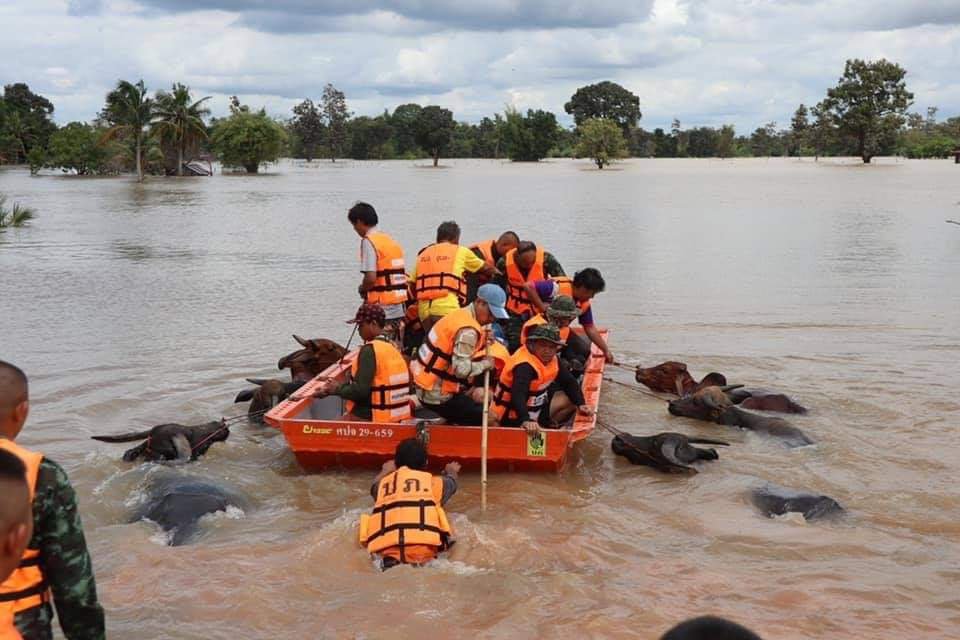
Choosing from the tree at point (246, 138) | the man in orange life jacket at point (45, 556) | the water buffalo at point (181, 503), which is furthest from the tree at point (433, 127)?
the man in orange life jacket at point (45, 556)

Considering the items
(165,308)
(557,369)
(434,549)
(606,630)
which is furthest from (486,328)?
(165,308)

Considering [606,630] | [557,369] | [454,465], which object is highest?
[557,369]

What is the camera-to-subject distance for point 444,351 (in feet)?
24.3

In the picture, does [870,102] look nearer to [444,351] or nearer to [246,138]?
[246,138]

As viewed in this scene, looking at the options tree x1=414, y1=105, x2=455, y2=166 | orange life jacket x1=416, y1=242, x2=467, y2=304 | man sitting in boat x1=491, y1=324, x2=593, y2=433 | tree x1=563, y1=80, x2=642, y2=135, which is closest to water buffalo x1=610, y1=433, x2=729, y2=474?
man sitting in boat x1=491, y1=324, x2=593, y2=433

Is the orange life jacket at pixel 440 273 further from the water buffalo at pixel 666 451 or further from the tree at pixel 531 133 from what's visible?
the tree at pixel 531 133

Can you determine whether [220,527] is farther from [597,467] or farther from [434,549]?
[597,467]

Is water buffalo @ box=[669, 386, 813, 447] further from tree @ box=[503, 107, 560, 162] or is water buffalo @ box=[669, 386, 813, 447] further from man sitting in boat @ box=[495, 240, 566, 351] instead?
tree @ box=[503, 107, 560, 162]

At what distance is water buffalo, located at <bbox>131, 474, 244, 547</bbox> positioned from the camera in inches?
259

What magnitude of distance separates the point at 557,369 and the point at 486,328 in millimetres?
653

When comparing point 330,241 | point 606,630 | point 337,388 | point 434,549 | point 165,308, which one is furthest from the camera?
point 330,241

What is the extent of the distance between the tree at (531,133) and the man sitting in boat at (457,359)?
83791mm

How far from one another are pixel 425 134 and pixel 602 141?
19.1 metres

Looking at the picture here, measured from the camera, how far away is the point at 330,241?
26.5m
